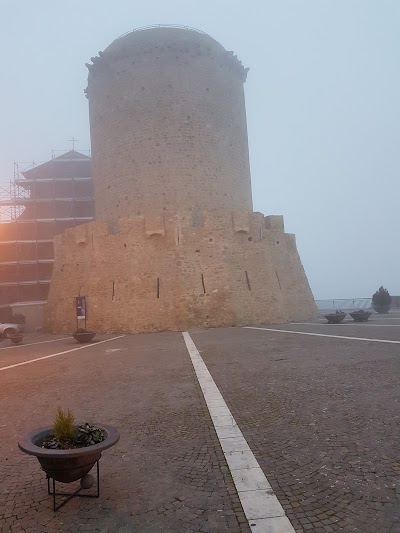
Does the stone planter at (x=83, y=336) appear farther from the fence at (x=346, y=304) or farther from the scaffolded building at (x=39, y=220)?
the fence at (x=346, y=304)

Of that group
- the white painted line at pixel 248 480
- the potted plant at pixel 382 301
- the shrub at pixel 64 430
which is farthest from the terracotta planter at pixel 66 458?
the potted plant at pixel 382 301

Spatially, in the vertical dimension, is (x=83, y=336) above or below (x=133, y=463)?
above

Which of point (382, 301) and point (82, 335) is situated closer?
point (82, 335)

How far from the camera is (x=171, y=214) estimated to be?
2216 cm

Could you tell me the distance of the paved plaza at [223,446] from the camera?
294cm

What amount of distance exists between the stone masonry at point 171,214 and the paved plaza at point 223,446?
→ 12295 mm

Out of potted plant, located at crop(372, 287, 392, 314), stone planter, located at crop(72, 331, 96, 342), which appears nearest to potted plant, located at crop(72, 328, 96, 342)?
stone planter, located at crop(72, 331, 96, 342)

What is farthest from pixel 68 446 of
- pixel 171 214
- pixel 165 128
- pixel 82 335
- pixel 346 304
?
pixel 346 304

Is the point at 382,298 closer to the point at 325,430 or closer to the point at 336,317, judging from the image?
the point at 336,317

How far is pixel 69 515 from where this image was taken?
3.04m

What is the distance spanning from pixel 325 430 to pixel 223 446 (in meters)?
1.27

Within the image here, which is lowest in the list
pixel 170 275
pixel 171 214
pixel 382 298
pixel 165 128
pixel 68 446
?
pixel 68 446

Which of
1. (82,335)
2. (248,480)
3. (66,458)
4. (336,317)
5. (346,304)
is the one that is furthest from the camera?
(346,304)

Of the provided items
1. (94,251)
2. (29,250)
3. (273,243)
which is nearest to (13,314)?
(29,250)
